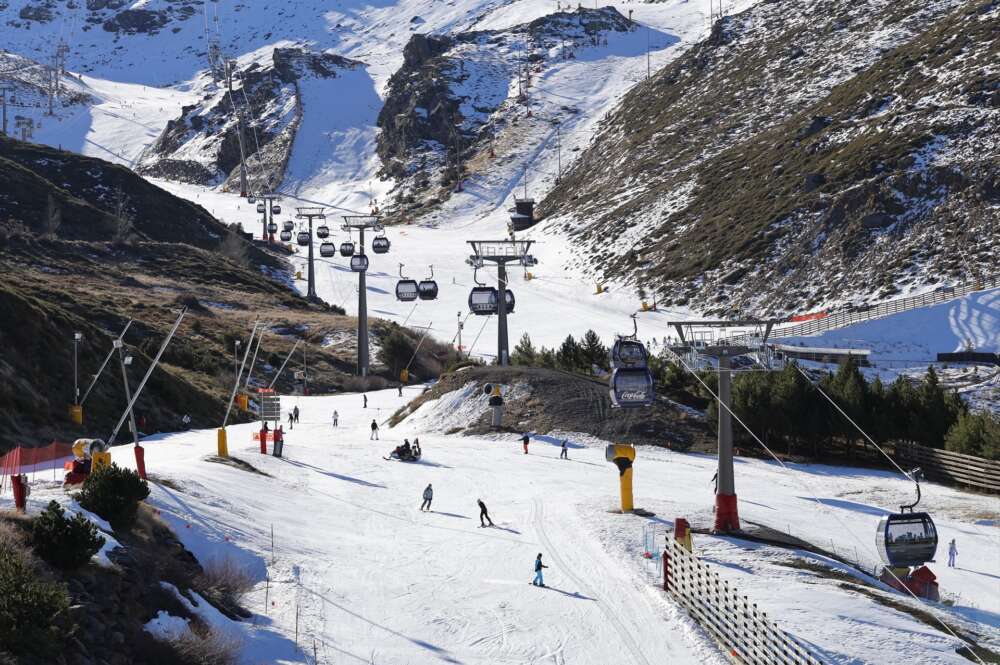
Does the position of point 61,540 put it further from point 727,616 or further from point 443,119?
point 443,119

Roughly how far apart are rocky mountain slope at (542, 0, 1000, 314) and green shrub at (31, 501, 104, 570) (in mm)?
71696

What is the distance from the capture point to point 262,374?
68.1 metres

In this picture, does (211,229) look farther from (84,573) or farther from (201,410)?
(84,573)

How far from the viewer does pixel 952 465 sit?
44.8 meters

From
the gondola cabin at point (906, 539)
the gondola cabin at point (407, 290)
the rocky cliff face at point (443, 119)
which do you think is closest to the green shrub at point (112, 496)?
the gondola cabin at point (906, 539)

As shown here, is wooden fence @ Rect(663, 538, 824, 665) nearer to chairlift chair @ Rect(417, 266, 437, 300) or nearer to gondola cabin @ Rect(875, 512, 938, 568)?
gondola cabin @ Rect(875, 512, 938, 568)

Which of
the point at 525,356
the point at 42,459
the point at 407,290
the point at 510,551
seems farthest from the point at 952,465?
the point at 42,459

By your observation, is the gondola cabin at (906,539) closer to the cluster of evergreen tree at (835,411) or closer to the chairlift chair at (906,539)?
the chairlift chair at (906,539)

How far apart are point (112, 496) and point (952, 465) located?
118 ft

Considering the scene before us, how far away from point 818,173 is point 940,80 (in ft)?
60.3

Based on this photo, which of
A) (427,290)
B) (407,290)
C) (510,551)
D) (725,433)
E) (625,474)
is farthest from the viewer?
(407,290)

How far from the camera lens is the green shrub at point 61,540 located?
17.2 meters

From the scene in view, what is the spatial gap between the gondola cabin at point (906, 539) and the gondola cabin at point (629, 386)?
10.1 metres

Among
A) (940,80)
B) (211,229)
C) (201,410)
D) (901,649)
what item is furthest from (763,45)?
(901,649)
